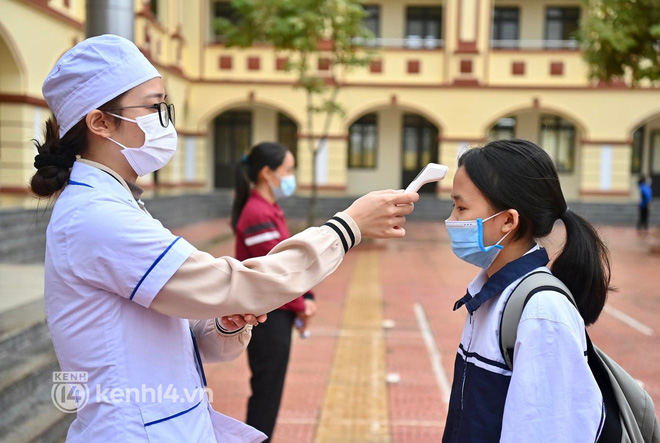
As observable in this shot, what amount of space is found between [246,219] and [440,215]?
17.4 m

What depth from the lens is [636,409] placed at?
1.71 m

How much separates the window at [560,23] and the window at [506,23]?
100 cm

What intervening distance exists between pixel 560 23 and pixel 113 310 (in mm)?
22911

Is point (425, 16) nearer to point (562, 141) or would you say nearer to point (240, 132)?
point (562, 141)

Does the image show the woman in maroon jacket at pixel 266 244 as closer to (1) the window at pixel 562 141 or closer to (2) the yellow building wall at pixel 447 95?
(2) the yellow building wall at pixel 447 95

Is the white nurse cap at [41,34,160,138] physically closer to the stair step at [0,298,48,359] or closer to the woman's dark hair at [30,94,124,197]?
the woman's dark hair at [30,94,124,197]

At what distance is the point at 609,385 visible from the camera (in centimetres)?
173

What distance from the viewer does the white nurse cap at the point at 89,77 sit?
5.39ft

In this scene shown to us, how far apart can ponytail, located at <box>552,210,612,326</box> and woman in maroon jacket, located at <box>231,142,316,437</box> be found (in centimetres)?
185

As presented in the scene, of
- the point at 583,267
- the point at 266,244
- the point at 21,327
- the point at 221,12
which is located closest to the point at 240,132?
the point at 221,12

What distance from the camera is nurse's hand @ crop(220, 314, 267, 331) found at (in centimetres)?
176

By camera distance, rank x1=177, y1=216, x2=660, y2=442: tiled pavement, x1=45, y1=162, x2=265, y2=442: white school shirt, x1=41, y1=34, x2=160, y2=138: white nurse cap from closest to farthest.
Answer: x1=45, y1=162, x2=265, y2=442: white school shirt < x1=41, y1=34, x2=160, y2=138: white nurse cap < x1=177, y1=216, x2=660, y2=442: tiled pavement

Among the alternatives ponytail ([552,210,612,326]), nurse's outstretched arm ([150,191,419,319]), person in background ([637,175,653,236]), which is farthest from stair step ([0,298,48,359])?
person in background ([637,175,653,236])

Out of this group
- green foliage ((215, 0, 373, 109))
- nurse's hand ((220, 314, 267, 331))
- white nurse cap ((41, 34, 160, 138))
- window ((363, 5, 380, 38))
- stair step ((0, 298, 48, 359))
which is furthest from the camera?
window ((363, 5, 380, 38))
